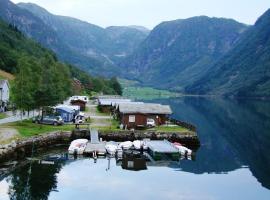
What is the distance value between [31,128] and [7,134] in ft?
30.1

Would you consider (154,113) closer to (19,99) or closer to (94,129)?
(94,129)

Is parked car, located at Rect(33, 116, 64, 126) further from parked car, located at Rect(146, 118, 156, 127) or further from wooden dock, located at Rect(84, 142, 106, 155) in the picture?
wooden dock, located at Rect(84, 142, 106, 155)

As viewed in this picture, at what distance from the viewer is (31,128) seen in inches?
3219

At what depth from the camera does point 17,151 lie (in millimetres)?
67688

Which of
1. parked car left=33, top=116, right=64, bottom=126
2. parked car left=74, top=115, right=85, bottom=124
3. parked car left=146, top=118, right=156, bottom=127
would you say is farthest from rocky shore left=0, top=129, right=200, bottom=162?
parked car left=74, top=115, right=85, bottom=124

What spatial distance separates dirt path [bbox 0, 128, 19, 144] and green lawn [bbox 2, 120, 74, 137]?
104 centimetres

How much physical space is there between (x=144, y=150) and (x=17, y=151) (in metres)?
20.4

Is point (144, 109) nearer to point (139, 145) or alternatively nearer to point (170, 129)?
point (170, 129)

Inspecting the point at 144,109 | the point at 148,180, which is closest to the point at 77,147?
the point at 148,180

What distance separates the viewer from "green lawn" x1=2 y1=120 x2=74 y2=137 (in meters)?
76.9

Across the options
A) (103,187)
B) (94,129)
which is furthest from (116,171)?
(94,129)

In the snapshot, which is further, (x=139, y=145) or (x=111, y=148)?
(x=139, y=145)

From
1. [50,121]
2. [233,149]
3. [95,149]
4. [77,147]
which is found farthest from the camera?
[233,149]

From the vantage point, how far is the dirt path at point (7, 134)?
6821 cm
